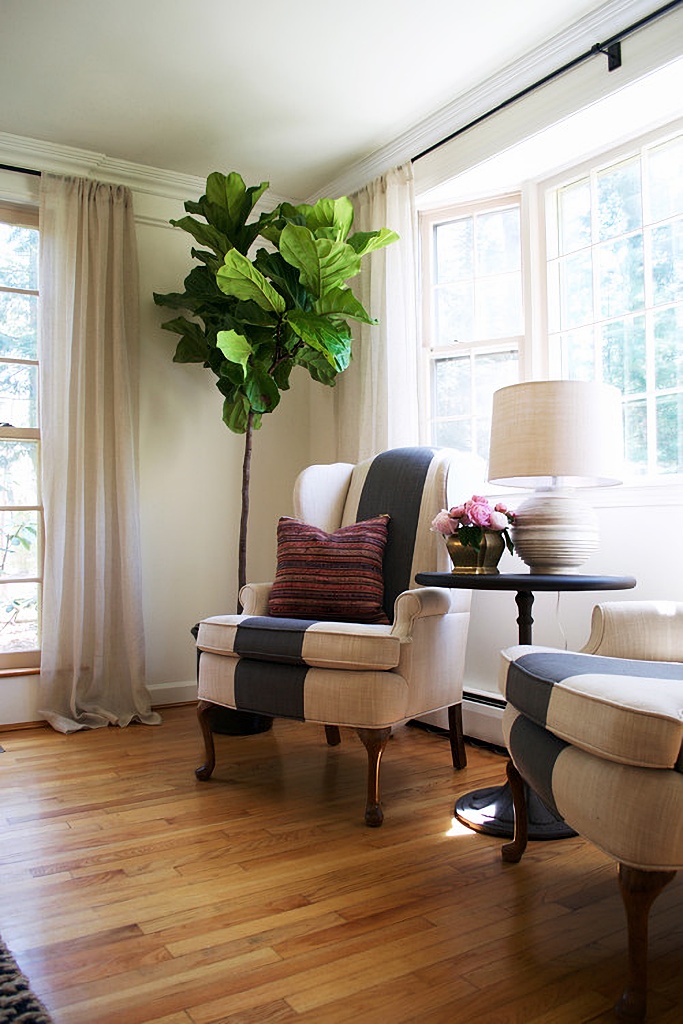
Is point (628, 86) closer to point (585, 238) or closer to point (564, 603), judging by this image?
point (585, 238)

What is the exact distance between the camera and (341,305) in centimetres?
320

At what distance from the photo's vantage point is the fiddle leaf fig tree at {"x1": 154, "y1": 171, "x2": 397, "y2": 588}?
10.1 ft

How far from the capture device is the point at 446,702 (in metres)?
2.56

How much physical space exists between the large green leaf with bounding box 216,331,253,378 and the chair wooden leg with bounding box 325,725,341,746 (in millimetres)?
1383

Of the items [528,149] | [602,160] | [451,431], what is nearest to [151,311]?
[451,431]

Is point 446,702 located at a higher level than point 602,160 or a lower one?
lower

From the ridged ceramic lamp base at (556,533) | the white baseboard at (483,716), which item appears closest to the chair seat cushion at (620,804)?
the ridged ceramic lamp base at (556,533)

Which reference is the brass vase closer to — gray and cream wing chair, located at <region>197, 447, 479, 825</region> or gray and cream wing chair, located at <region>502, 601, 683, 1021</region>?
gray and cream wing chair, located at <region>197, 447, 479, 825</region>

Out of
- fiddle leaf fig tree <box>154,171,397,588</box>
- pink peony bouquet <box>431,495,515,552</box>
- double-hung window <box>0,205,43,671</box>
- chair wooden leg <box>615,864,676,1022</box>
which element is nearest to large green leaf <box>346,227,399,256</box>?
fiddle leaf fig tree <box>154,171,397,588</box>

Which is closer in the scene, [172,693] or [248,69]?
[248,69]

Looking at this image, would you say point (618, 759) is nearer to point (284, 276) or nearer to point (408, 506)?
point (408, 506)

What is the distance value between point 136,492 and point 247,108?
64.8 inches

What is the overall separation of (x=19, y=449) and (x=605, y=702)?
9.72 ft

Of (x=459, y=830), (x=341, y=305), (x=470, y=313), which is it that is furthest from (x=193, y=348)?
(x=459, y=830)
